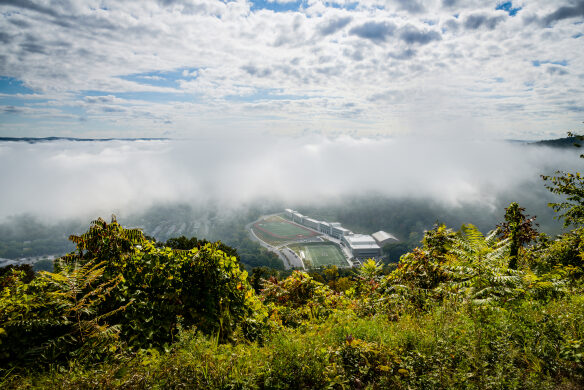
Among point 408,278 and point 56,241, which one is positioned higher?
point 408,278

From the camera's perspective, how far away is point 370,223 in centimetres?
16025

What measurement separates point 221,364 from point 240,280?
248 cm

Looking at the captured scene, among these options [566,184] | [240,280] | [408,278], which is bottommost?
[408,278]

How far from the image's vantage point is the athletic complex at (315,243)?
81.7m

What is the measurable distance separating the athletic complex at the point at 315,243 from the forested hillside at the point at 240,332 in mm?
62274

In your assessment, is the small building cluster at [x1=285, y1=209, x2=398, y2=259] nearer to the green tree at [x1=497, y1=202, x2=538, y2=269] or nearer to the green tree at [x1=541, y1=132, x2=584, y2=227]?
the green tree at [x1=541, y1=132, x2=584, y2=227]

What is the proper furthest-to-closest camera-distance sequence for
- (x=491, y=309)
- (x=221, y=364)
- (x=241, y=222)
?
(x=241, y=222) → (x=491, y=309) → (x=221, y=364)

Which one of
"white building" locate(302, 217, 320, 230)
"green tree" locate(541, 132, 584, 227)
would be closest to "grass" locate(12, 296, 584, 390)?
"green tree" locate(541, 132, 584, 227)

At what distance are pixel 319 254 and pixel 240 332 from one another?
85.2 meters

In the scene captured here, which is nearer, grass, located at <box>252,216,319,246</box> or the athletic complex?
the athletic complex

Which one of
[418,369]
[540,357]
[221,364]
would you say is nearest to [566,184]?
[540,357]

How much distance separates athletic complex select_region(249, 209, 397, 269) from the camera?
81688 millimetres

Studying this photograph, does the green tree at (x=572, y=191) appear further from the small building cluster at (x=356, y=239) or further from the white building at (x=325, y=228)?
the white building at (x=325, y=228)

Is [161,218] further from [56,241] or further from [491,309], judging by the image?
[491,309]
